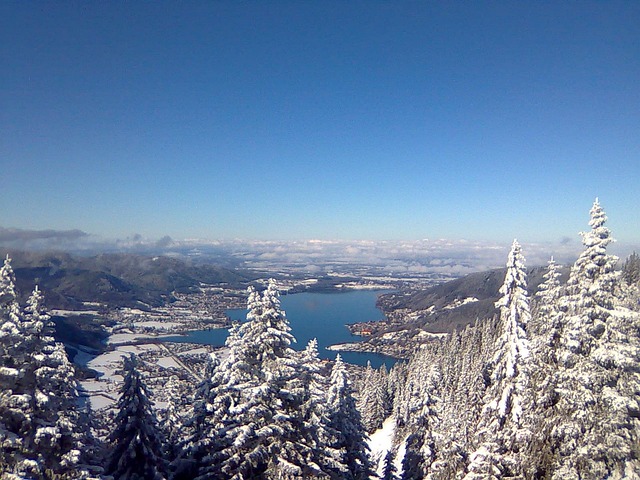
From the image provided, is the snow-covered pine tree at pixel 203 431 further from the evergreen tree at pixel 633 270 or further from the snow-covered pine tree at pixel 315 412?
the evergreen tree at pixel 633 270

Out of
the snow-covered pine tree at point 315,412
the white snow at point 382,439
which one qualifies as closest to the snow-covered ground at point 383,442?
the white snow at point 382,439

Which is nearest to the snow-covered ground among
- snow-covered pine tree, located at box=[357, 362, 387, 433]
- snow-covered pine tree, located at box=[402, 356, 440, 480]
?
snow-covered pine tree, located at box=[357, 362, 387, 433]

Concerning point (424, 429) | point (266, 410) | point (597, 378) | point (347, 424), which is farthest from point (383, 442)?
point (597, 378)

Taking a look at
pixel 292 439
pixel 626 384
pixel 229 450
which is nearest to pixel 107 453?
pixel 229 450

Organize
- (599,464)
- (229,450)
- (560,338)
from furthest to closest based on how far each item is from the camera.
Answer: (229,450) → (560,338) → (599,464)

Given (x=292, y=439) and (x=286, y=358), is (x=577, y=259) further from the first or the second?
(x=292, y=439)

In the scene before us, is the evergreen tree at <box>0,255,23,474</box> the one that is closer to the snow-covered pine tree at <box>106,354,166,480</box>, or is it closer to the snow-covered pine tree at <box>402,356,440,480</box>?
the snow-covered pine tree at <box>106,354,166,480</box>
